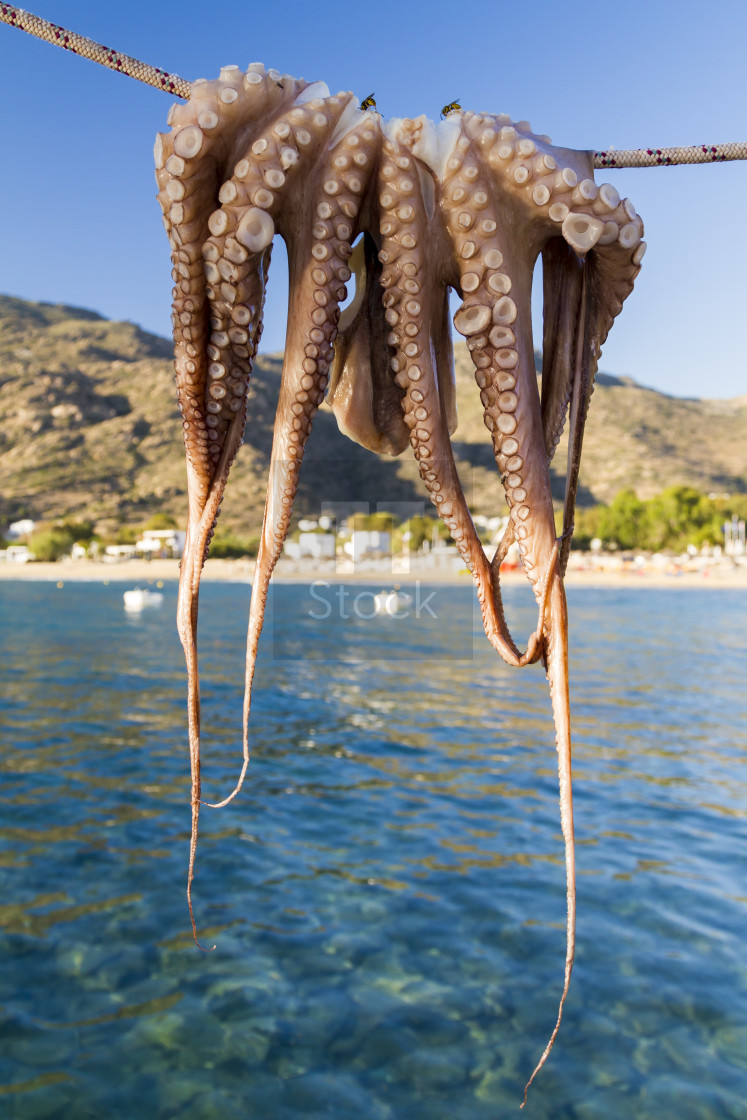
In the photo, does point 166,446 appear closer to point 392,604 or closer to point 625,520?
point 625,520

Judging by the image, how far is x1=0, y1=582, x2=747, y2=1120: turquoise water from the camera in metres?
4.11

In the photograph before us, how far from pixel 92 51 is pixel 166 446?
9138 cm

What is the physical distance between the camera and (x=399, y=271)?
180 centimetres

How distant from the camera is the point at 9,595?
163 feet

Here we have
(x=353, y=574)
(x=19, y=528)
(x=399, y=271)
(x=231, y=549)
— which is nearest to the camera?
(x=399, y=271)

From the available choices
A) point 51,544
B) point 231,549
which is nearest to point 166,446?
point 231,549

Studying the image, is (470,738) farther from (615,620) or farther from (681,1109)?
(615,620)

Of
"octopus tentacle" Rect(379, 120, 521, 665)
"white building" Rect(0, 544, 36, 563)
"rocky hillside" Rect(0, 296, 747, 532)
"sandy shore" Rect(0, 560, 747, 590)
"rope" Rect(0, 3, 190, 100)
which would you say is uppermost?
"rocky hillside" Rect(0, 296, 747, 532)

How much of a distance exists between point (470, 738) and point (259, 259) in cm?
1137

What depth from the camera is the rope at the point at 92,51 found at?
1.73 meters

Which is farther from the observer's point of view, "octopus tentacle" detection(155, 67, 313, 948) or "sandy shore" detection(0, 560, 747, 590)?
"sandy shore" detection(0, 560, 747, 590)

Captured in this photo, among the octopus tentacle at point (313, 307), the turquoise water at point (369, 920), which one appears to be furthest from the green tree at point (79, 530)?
the octopus tentacle at point (313, 307)

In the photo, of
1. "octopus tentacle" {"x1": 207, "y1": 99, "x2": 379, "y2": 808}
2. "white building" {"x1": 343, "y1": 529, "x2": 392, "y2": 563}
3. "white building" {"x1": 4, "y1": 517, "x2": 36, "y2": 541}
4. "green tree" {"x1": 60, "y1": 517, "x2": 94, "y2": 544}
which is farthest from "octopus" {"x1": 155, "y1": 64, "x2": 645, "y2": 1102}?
"white building" {"x1": 4, "y1": 517, "x2": 36, "y2": 541}

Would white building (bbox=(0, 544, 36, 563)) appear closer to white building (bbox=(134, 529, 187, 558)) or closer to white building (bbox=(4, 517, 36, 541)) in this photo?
white building (bbox=(4, 517, 36, 541))
